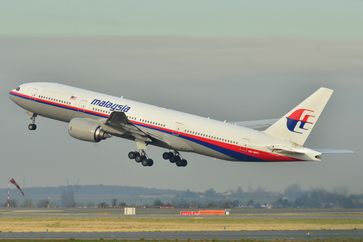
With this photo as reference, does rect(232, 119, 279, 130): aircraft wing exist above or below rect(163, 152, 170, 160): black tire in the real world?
above

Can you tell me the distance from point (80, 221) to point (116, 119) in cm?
1160

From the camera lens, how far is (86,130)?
95.2m

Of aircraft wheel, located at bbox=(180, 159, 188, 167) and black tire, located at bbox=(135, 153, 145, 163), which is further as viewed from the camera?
aircraft wheel, located at bbox=(180, 159, 188, 167)

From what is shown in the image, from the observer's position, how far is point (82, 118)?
3809 inches

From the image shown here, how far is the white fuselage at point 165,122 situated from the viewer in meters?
89.5

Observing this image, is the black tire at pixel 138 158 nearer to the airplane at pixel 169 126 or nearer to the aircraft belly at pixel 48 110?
the airplane at pixel 169 126

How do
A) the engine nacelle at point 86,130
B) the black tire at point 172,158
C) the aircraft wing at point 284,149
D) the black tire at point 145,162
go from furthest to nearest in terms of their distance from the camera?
the black tire at point 172,158
the black tire at point 145,162
the engine nacelle at point 86,130
the aircraft wing at point 284,149

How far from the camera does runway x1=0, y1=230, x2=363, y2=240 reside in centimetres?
6912

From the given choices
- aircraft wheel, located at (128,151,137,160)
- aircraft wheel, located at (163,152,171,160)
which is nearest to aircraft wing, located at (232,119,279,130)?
aircraft wheel, located at (163,152,171,160)

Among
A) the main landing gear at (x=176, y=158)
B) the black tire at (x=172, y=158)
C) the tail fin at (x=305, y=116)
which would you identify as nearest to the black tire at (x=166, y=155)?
the main landing gear at (x=176, y=158)

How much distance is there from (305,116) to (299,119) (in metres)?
0.64

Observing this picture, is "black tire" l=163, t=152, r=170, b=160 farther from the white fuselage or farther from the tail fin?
the tail fin

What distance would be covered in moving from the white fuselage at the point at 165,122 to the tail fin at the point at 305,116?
3.27 ft

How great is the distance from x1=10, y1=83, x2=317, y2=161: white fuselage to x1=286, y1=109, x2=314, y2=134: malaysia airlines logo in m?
1.48
